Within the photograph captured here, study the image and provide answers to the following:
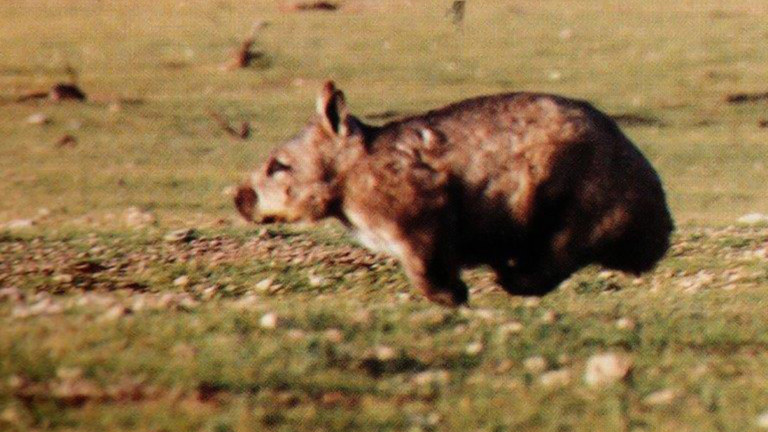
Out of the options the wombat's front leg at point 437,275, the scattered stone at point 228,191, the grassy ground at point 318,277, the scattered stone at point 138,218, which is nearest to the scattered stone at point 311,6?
the grassy ground at point 318,277

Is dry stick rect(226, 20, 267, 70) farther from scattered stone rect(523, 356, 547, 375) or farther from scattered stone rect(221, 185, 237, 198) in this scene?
scattered stone rect(523, 356, 547, 375)

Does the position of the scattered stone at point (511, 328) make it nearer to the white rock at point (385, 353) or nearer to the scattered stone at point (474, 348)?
the scattered stone at point (474, 348)

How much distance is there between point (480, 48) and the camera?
1947 cm

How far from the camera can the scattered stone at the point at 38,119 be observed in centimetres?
1512

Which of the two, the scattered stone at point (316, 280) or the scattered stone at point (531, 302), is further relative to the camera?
the scattered stone at point (316, 280)

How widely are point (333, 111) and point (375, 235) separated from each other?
68 cm

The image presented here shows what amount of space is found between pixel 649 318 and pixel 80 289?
113 inches

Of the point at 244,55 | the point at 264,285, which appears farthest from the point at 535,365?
the point at 244,55

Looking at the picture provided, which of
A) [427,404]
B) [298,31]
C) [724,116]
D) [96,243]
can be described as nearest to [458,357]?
[427,404]

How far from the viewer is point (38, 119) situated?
15.2 meters

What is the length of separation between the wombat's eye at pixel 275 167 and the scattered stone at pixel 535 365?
94.1 inches

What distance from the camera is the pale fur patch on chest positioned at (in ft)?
21.3

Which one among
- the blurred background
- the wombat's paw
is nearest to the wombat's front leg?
the wombat's paw

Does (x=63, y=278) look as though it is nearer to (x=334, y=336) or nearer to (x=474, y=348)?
(x=334, y=336)
